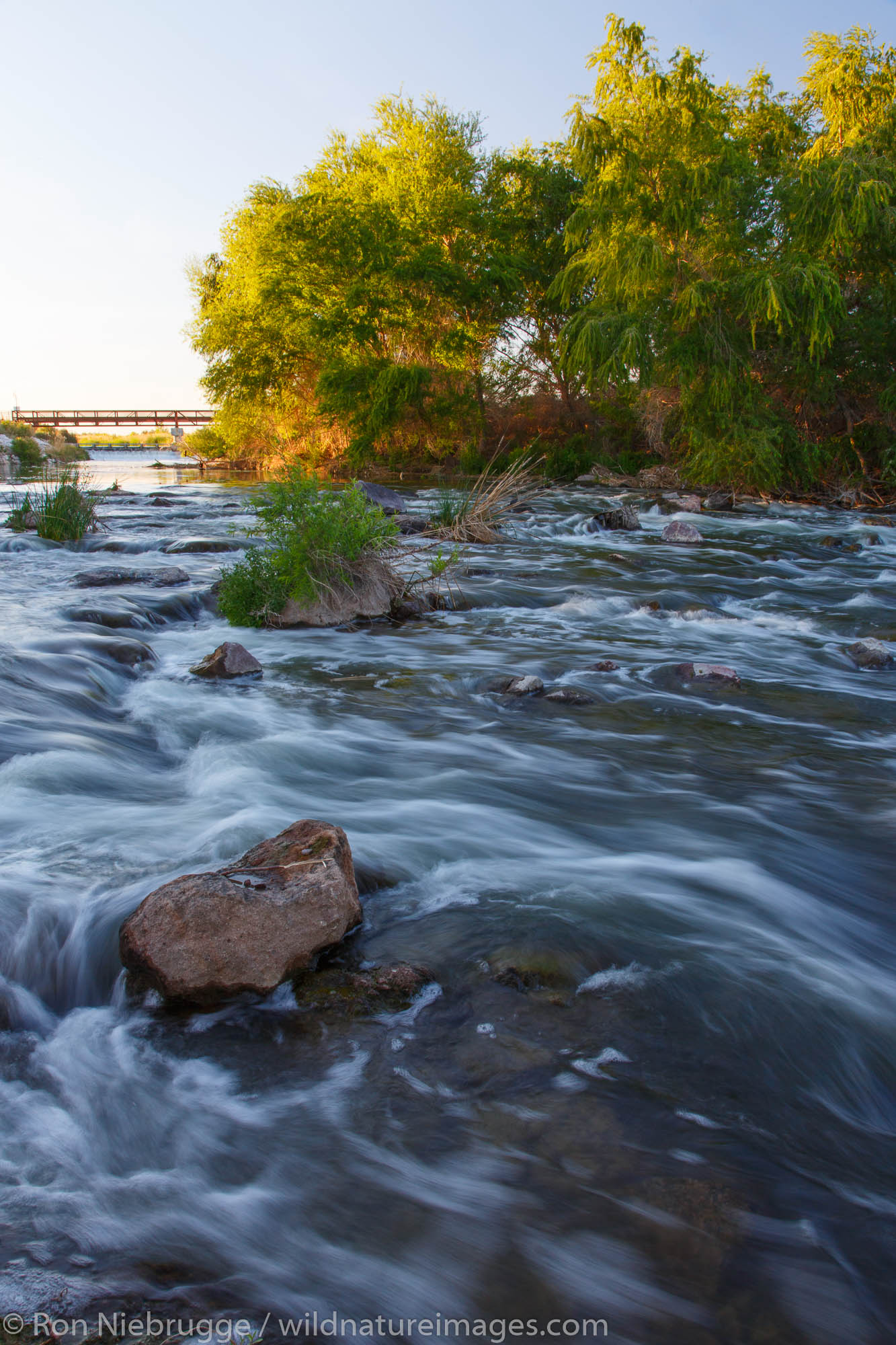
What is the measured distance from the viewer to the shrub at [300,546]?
25.8 feet


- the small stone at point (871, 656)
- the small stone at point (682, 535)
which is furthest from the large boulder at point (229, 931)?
the small stone at point (682, 535)

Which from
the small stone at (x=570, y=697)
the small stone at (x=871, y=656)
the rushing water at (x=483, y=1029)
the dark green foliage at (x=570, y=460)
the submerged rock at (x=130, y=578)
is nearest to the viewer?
the rushing water at (x=483, y=1029)

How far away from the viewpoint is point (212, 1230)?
6.78ft

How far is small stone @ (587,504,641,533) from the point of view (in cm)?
1688

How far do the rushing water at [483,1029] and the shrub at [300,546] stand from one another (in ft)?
6.38

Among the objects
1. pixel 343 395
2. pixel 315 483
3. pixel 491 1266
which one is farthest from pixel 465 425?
pixel 491 1266

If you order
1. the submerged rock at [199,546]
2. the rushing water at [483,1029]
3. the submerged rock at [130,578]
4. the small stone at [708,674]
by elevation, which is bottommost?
the rushing water at [483,1029]

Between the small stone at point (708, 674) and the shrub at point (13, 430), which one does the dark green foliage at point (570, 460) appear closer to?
the small stone at point (708, 674)

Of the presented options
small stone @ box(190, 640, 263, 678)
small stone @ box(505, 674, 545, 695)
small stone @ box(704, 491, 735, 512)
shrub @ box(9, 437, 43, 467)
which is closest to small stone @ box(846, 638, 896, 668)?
small stone @ box(505, 674, 545, 695)

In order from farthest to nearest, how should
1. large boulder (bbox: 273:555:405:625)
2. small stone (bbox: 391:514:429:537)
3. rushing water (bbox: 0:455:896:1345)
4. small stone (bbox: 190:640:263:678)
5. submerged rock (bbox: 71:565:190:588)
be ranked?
small stone (bbox: 391:514:429:537) < submerged rock (bbox: 71:565:190:588) < large boulder (bbox: 273:555:405:625) < small stone (bbox: 190:640:263:678) < rushing water (bbox: 0:455:896:1345)

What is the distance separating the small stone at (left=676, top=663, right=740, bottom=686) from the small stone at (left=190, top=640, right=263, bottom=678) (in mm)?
3393

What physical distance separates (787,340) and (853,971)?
2112cm

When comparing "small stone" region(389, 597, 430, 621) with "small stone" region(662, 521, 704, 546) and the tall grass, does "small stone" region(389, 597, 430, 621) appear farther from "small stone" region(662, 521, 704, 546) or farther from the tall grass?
"small stone" region(662, 521, 704, 546)

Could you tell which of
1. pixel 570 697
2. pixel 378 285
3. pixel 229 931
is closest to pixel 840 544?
pixel 570 697
